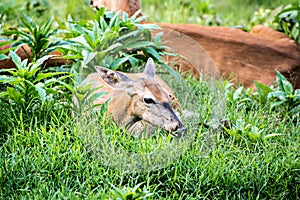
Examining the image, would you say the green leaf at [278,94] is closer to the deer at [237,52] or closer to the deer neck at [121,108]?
the deer at [237,52]

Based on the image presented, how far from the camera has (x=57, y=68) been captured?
444 centimetres

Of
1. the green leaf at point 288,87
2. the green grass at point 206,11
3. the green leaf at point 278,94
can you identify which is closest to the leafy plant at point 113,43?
the green leaf at point 278,94

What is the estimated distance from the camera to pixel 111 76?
145 inches

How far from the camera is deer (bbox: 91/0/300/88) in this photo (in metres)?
5.13

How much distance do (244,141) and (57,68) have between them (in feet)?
5.26

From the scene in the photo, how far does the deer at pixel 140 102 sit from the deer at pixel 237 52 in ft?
3.99

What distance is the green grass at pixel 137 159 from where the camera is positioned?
134 inches

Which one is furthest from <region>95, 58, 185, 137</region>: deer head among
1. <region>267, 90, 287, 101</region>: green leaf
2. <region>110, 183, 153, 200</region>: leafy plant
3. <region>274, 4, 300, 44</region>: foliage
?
<region>274, 4, 300, 44</region>: foliage

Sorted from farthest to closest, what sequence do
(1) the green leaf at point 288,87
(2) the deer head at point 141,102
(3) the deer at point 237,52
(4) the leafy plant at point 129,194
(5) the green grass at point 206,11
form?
(5) the green grass at point 206,11
(3) the deer at point 237,52
(1) the green leaf at point 288,87
(2) the deer head at point 141,102
(4) the leafy plant at point 129,194

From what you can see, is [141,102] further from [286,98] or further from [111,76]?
[286,98]

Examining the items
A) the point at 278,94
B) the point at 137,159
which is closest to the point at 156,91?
the point at 137,159

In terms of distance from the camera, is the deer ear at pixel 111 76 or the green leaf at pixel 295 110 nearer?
the deer ear at pixel 111 76

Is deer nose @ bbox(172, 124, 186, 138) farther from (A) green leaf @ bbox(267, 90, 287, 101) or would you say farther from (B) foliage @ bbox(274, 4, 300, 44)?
(B) foliage @ bbox(274, 4, 300, 44)

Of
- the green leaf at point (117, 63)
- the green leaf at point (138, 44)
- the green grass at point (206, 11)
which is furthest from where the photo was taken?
the green grass at point (206, 11)
